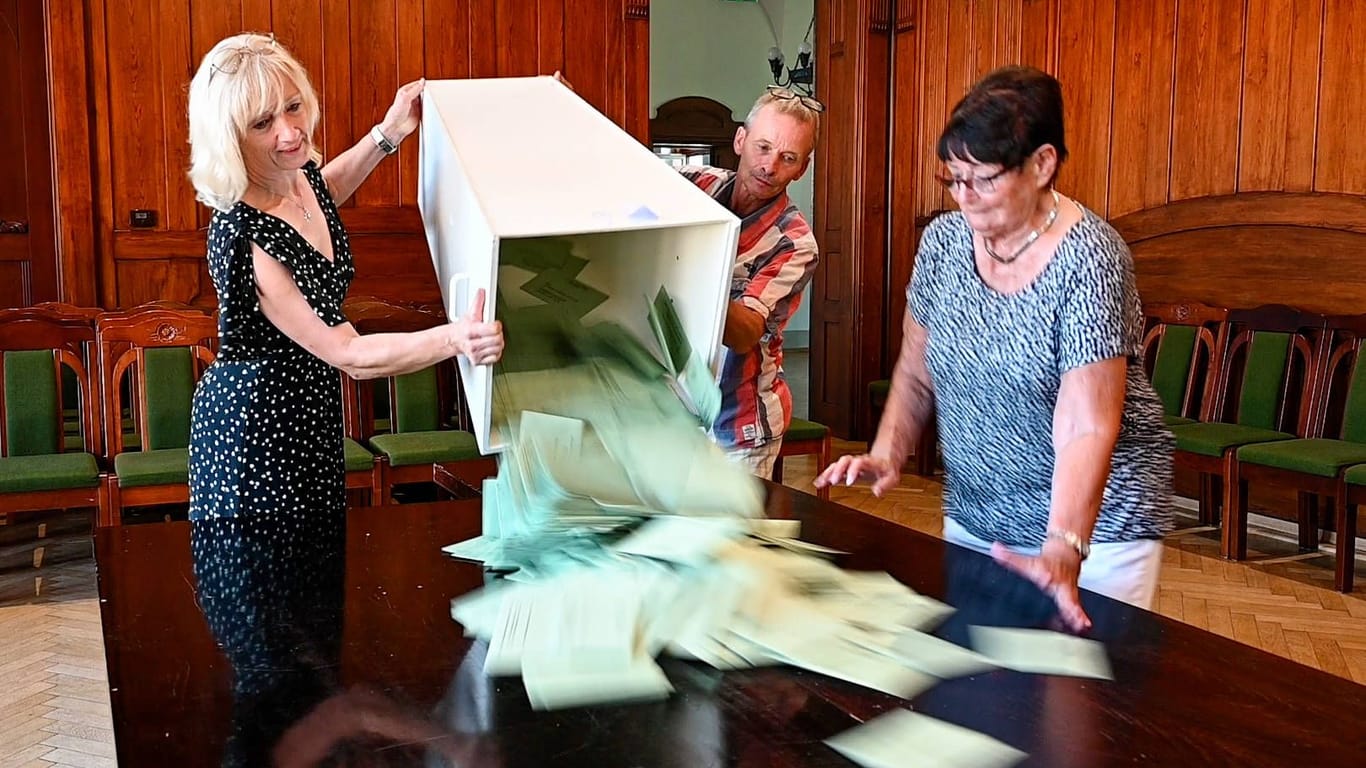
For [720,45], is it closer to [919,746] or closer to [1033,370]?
[1033,370]

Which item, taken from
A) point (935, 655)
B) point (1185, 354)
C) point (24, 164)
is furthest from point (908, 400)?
point (24, 164)

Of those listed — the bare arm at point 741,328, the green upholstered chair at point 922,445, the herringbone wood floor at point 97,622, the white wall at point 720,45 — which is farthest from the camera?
the white wall at point 720,45

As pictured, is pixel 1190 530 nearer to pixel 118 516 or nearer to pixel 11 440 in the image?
pixel 118 516

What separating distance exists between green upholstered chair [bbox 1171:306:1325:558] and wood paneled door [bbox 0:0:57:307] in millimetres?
5367

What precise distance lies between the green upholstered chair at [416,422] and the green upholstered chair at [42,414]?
89cm

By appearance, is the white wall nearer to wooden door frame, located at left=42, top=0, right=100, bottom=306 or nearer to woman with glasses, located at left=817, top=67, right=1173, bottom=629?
wooden door frame, located at left=42, top=0, right=100, bottom=306

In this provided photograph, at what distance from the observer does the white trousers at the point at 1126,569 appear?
5.78 ft

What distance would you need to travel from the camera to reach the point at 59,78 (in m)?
5.24

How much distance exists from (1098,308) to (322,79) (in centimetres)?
476

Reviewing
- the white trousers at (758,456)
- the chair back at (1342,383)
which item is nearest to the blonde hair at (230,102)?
the white trousers at (758,456)

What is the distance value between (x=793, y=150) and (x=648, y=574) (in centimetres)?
98

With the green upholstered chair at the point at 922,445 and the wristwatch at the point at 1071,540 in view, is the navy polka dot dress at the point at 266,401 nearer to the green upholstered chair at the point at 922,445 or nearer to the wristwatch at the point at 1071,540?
the wristwatch at the point at 1071,540

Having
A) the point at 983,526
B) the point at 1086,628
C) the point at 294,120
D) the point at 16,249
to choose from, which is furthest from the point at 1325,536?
the point at 16,249

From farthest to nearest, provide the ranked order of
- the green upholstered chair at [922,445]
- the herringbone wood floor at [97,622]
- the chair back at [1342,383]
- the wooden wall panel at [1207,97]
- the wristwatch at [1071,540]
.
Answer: the green upholstered chair at [922,445]
the wooden wall panel at [1207,97]
the chair back at [1342,383]
the herringbone wood floor at [97,622]
the wristwatch at [1071,540]
